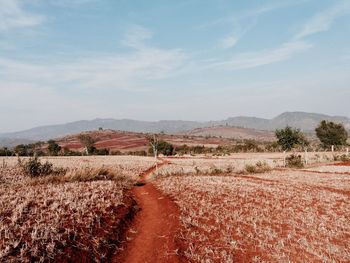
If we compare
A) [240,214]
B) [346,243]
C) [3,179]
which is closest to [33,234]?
[240,214]

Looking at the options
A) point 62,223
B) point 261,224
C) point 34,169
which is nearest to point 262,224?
point 261,224

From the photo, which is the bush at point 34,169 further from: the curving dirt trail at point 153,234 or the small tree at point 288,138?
the small tree at point 288,138

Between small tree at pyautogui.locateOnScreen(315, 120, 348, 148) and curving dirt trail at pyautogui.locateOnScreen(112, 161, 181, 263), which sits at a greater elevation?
small tree at pyautogui.locateOnScreen(315, 120, 348, 148)

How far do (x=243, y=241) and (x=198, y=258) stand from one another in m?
2.55

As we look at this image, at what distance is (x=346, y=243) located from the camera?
13.8 m

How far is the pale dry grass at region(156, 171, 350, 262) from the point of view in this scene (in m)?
12.3

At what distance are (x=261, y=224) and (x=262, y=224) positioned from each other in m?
0.07

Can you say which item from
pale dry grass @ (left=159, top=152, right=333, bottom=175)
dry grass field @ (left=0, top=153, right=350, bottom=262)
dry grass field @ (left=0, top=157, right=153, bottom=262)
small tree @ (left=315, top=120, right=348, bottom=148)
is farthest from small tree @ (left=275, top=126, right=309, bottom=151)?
small tree @ (left=315, top=120, right=348, bottom=148)

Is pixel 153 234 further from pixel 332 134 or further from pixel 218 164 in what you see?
pixel 332 134

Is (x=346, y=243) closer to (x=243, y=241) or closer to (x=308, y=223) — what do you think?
(x=308, y=223)

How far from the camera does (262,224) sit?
50.1 ft

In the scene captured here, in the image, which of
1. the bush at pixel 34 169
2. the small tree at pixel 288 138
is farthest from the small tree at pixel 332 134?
the bush at pixel 34 169

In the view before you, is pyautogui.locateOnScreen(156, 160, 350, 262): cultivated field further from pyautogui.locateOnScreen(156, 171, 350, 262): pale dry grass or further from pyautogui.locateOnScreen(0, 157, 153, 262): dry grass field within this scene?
pyautogui.locateOnScreen(0, 157, 153, 262): dry grass field

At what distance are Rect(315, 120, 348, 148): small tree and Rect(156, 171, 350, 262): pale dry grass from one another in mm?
78704
